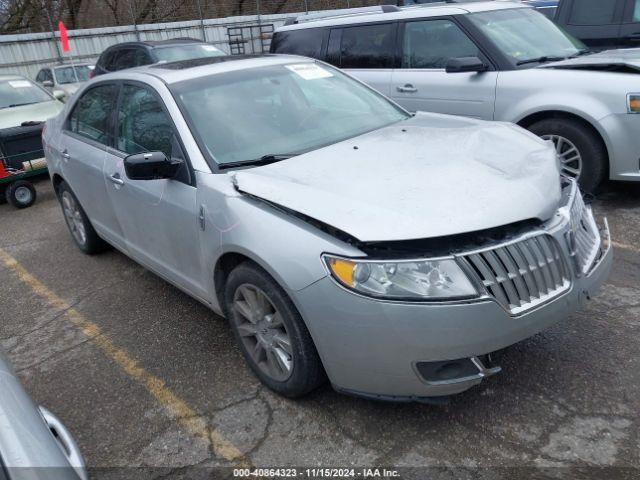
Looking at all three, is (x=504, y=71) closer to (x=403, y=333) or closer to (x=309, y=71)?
(x=309, y=71)

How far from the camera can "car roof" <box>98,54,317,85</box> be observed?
3456 millimetres

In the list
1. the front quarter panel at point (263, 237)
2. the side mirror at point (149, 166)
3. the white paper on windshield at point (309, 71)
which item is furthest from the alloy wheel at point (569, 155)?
the side mirror at point (149, 166)

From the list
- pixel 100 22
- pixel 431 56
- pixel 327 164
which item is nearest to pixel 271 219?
pixel 327 164

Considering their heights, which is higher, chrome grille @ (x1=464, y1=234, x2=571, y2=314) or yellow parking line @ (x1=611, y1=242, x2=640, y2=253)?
chrome grille @ (x1=464, y1=234, x2=571, y2=314)

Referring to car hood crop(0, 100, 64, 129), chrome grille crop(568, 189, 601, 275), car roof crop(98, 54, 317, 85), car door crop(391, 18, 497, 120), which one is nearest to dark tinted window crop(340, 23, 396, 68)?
car door crop(391, 18, 497, 120)

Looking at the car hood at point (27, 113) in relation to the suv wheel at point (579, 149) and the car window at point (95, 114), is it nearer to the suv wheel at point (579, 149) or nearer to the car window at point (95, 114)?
the car window at point (95, 114)

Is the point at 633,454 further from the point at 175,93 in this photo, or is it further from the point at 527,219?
the point at 175,93

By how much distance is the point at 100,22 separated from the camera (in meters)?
19.8

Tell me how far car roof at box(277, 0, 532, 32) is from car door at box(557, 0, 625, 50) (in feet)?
5.55

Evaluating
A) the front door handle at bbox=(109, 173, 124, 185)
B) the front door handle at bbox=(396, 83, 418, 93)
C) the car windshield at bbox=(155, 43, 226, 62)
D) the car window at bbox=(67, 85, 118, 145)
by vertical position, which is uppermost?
the car window at bbox=(67, 85, 118, 145)

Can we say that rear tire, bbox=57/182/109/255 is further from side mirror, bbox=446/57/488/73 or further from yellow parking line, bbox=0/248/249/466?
side mirror, bbox=446/57/488/73

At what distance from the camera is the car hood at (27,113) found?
7.78 metres

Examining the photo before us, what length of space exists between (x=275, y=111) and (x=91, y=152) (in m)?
1.62

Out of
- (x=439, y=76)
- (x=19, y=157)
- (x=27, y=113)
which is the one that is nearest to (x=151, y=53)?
(x=27, y=113)
